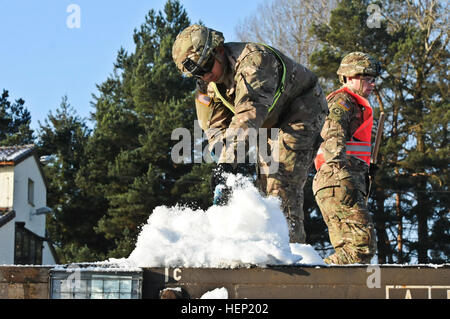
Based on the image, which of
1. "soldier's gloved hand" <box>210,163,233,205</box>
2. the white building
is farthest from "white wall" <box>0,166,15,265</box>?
"soldier's gloved hand" <box>210,163,233,205</box>

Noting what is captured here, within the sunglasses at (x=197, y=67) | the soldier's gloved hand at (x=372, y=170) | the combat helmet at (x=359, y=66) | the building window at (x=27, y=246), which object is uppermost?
the combat helmet at (x=359, y=66)

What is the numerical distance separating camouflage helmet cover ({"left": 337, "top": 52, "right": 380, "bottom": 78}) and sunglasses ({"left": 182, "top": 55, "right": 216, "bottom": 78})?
265cm

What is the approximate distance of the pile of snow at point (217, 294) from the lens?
3.86m

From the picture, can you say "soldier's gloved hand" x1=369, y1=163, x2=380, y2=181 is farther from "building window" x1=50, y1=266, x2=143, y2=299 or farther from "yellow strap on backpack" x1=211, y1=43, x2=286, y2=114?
"building window" x1=50, y1=266, x2=143, y2=299

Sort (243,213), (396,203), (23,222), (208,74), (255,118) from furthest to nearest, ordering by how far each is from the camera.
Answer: (396,203), (23,222), (208,74), (255,118), (243,213)

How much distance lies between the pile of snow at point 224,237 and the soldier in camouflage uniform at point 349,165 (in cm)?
255

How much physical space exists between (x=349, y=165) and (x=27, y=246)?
1002 inches

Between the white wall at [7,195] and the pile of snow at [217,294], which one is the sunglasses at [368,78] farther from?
the white wall at [7,195]

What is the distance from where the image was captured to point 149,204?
30609 millimetres

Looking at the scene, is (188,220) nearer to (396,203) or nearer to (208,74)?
(208,74)

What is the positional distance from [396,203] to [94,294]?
98.1ft

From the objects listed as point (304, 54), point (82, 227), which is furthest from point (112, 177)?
point (304, 54)

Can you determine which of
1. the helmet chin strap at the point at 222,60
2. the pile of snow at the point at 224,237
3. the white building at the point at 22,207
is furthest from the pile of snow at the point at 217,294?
the white building at the point at 22,207

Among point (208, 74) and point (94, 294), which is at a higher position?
point (208, 74)
